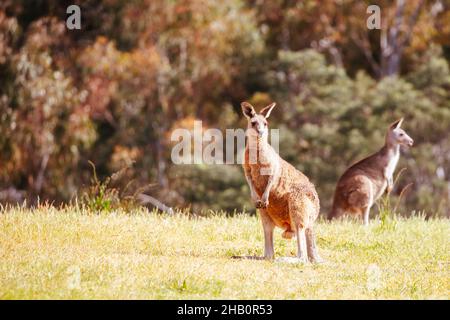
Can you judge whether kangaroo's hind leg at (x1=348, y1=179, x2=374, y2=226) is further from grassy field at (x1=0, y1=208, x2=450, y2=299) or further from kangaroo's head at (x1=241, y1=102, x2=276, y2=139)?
kangaroo's head at (x1=241, y1=102, x2=276, y2=139)

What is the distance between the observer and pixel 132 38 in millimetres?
25359

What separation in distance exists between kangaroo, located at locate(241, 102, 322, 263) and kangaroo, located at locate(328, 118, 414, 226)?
3366 mm

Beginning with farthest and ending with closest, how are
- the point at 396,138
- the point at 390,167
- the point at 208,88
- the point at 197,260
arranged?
1. the point at 208,88
2. the point at 396,138
3. the point at 390,167
4. the point at 197,260

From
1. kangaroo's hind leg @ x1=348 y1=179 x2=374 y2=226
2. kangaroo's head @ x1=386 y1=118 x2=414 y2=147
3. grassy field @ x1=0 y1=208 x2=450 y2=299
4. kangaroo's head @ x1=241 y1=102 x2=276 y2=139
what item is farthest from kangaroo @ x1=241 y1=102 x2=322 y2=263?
kangaroo's head @ x1=386 y1=118 x2=414 y2=147

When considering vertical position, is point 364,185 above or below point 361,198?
above

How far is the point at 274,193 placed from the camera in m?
8.14

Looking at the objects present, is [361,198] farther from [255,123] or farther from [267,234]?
[255,123]

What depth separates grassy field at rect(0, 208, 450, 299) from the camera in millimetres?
6746

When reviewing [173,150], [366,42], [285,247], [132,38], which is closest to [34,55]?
[132,38]

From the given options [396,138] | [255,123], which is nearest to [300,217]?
[255,123]

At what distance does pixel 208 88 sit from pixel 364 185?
16.2 metres

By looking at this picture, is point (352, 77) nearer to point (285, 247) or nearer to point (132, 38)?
point (132, 38)

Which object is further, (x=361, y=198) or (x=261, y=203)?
(x=361, y=198)
